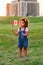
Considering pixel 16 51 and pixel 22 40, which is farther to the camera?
pixel 16 51

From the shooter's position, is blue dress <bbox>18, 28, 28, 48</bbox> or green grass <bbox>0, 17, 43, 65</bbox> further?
blue dress <bbox>18, 28, 28, 48</bbox>

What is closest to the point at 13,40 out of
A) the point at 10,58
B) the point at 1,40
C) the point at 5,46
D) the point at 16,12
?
the point at 1,40

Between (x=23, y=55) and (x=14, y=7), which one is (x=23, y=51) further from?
(x=14, y=7)

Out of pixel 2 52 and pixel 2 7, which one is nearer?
pixel 2 52

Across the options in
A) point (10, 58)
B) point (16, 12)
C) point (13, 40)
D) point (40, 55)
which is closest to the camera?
point (10, 58)

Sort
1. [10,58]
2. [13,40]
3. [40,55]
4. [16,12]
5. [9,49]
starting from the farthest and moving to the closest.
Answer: [16,12]
[13,40]
[9,49]
[40,55]
[10,58]

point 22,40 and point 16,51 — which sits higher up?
point 22,40

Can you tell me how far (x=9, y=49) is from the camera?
969 centimetres

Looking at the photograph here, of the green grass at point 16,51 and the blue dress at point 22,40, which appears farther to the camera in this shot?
the blue dress at point 22,40

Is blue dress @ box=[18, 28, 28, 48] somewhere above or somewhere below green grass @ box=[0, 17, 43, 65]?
above

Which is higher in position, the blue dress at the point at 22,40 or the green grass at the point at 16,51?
A: the blue dress at the point at 22,40

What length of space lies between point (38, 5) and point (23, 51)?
61.9 feet

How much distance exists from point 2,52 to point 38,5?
61.4 ft

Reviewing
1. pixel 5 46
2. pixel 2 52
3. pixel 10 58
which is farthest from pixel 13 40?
pixel 10 58
